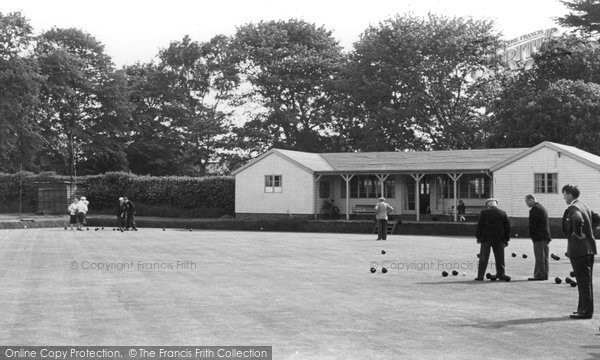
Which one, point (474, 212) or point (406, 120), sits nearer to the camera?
point (474, 212)

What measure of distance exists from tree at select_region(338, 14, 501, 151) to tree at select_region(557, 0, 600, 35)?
572cm

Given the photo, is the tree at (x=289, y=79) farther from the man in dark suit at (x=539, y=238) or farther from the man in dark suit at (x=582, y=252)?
the man in dark suit at (x=582, y=252)

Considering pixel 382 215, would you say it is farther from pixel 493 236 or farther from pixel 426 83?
pixel 426 83

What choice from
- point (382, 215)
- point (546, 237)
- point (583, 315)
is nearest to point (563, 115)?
point (382, 215)

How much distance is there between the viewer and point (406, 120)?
5491cm

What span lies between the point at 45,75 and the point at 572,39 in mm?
42493

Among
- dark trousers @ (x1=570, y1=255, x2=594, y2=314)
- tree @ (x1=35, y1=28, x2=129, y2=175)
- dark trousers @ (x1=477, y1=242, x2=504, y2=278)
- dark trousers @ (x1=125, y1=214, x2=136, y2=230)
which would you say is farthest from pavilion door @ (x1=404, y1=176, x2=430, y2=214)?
dark trousers @ (x1=570, y1=255, x2=594, y2=314)

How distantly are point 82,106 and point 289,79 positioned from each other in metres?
19.7

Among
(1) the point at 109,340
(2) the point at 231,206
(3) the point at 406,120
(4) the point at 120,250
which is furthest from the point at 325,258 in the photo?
(3) the point at 406,120

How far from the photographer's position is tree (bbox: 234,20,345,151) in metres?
61.5

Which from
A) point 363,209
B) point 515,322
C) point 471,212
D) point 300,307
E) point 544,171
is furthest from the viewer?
point 363,209

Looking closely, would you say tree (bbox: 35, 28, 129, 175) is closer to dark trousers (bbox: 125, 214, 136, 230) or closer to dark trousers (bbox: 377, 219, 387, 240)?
dark trousers (bbox: 125, 214, 136, 230)

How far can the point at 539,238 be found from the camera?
14523 millimetres

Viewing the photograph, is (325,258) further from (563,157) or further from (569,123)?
(569,123)
